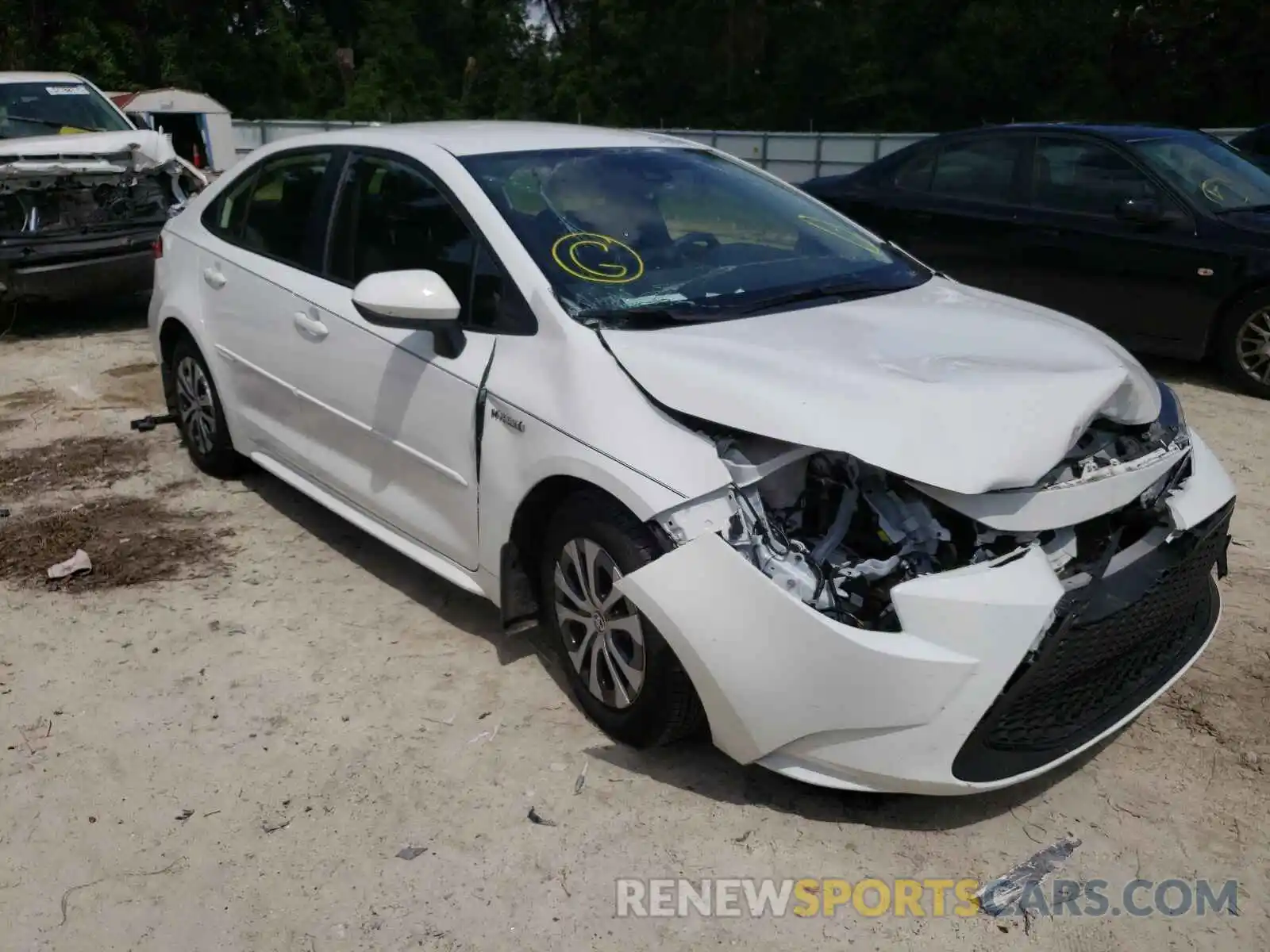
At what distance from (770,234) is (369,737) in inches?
83.4

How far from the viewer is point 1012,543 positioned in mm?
2842

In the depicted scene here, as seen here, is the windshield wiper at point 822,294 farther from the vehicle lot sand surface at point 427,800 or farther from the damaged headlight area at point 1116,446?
the vehicle lot sand surface at point 427,800

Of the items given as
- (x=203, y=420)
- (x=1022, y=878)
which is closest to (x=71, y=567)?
(x=203, y=420)

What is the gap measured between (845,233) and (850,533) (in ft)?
5.62

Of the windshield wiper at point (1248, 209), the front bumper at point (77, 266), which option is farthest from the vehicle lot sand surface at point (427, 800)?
the front bumper at point (77, 266)

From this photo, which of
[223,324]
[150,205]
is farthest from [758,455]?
[150,205]

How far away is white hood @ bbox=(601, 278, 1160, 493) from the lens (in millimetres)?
2750

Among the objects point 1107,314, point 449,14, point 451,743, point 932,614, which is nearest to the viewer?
point 932,614

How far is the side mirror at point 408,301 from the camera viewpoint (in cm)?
337

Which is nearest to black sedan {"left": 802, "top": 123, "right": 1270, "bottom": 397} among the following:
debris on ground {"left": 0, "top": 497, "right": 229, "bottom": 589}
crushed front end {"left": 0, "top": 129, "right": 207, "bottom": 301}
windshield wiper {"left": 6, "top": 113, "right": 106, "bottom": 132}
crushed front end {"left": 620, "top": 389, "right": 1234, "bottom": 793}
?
crushed front end {"left": 620, "top": 389, "right": 1234, "bottom": 793}

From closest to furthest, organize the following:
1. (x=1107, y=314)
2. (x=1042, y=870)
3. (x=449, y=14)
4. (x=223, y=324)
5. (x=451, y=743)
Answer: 1. (x=1042, y=870)
2. (x=451, y=743)
3. (x=223, y=324)
4. (x=1107, y=314)
5. (x=449, y=14)

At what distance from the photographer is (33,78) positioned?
9.71 meters

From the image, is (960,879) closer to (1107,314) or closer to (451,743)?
(451,743)

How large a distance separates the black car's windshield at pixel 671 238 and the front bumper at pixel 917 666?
98cm
